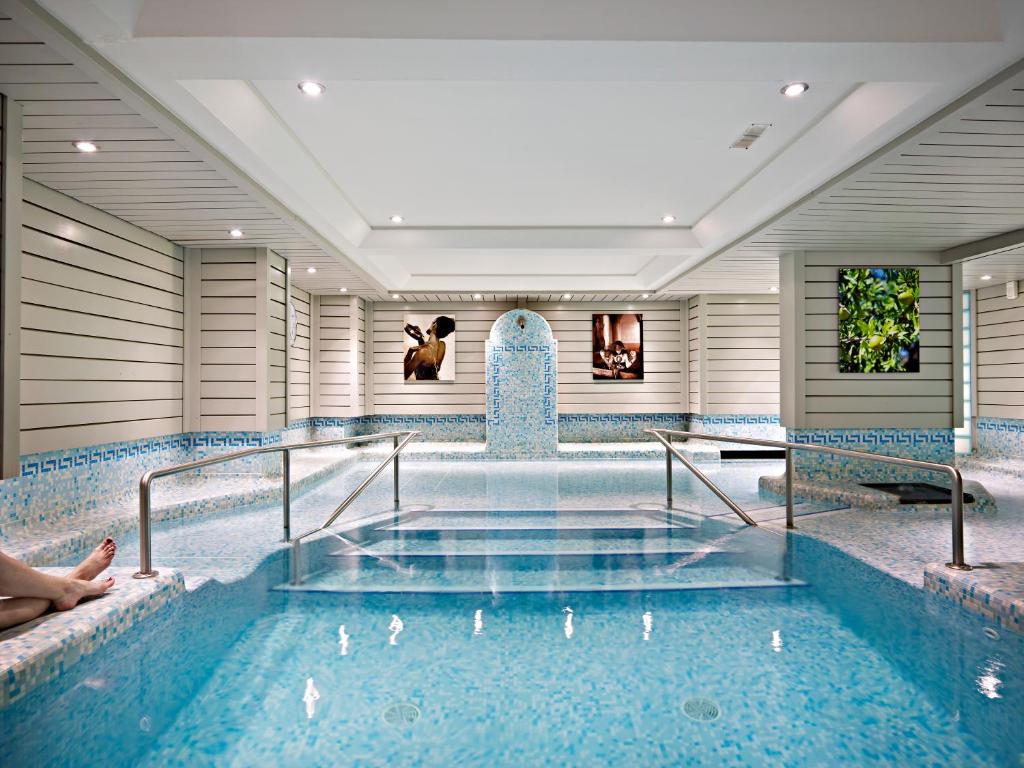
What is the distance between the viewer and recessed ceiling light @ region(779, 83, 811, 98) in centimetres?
372

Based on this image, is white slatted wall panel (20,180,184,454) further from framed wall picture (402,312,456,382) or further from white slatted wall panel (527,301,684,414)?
white slatted wall panel (527,301,684,414)

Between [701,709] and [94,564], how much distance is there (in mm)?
2921

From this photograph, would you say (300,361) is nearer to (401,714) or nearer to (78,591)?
(78,591)

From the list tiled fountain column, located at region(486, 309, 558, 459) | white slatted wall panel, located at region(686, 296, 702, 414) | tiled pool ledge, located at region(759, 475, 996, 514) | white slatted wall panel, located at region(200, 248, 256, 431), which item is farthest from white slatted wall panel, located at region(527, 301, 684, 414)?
white slatted wall panel, located at region(200, 248, 256, 431)

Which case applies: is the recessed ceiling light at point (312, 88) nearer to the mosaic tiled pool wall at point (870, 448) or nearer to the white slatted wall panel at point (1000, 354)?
the mosaic tiled pool wall at point (870, 448)

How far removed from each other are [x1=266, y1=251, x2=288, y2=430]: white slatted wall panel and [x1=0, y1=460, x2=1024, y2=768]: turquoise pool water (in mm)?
3332

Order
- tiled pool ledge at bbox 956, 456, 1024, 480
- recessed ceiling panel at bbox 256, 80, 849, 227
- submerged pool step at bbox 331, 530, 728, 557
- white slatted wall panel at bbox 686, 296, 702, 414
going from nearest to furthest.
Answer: recessed ceiling panel at bbox 256, 80, 849, 227 < submerged pool step at bbox 331, 530, 728, 557 < tiled pool ledge at bbox 956, 456, 1024, 480 < white slatted wall panel at bbox 686, 296, 702, 414

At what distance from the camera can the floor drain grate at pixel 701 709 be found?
2.41 m

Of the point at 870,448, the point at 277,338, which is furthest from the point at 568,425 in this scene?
the point at 277,338

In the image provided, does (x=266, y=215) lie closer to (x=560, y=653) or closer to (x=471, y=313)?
(x=560, y=653)

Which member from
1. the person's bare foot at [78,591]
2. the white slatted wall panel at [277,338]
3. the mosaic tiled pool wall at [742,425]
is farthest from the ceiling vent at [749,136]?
the mosaic tiled pool wall at [742,425]

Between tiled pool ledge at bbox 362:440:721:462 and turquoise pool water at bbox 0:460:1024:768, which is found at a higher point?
tiled pool ledge at bbox 362:440:721:462

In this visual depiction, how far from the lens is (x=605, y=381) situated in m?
11.8

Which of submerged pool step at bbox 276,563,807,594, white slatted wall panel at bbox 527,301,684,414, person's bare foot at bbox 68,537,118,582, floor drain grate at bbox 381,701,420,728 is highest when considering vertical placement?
white slatted wall panel at bbox 527,301,684,414
